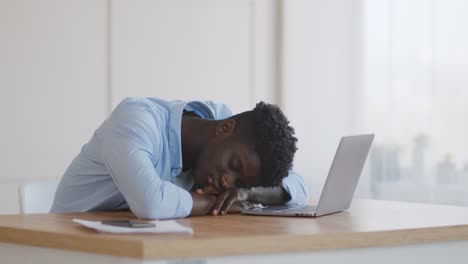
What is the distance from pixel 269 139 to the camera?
206 centimetres

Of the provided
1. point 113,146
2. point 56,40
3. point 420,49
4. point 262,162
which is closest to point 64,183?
point 113,146

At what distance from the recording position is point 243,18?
4.05 m

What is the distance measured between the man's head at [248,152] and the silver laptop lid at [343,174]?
14 cm

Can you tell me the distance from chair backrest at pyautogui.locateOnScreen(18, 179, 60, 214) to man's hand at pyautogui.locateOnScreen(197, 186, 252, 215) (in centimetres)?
54

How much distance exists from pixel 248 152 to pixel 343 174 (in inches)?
9.3

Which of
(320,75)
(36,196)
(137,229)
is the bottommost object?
(36,196)

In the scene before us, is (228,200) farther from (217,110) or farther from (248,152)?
(217,110)

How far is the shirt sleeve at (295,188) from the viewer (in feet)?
7.57

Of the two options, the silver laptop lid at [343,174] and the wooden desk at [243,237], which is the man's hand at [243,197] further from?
the silver laptop lid at [343,174]

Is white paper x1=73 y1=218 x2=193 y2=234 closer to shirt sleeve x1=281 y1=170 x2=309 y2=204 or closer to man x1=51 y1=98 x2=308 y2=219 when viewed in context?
man x1=51 y1=98 x2=308 y2=219

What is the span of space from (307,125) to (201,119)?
2096 millimetres

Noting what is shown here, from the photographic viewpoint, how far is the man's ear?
2.07m

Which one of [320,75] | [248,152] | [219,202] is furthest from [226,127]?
[320,75]

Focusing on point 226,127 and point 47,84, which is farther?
point 47,84
